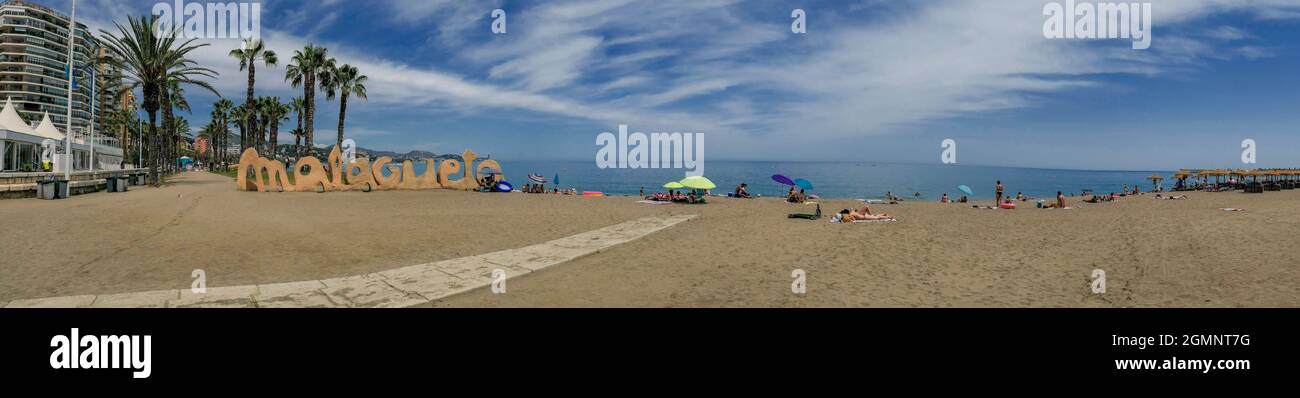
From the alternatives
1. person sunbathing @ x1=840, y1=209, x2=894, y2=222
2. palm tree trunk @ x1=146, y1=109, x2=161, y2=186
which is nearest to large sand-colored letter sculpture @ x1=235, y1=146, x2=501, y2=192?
palm tree trunk @ x1=146, y1=109, x2=161, y2=186

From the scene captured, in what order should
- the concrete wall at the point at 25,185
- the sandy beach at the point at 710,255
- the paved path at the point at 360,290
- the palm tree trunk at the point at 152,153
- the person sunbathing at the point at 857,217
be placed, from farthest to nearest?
the palm tree trunk at the point at 152,153 < the concrete wall at the point at 25,185 < the person sunbathing at the point at 857,217 < the sandy beach at the point at 710,255 < the paved path at the point at 360,290

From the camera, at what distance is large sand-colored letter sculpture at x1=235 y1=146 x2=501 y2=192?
1201 inches

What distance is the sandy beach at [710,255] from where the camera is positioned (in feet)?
30.4

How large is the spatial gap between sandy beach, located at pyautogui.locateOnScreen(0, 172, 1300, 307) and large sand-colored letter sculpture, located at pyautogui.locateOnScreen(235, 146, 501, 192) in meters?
8.89

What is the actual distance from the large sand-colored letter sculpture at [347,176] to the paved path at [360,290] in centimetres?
2436

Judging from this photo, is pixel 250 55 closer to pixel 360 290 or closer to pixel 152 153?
pixel 152 153

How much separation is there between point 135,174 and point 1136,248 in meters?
56.2

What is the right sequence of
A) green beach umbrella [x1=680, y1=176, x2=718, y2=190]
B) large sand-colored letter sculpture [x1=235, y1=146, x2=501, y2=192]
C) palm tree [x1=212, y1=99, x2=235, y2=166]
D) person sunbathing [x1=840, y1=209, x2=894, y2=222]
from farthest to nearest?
1. palm tree [x1=212, y1=99, x2=235, y2=166]
2. large sand-colored letter sculpture [x1=235, y1=146, x2=501, y2=192]
3. green beach umbrella [x1=680, y1=176, x2=718, y2=190]
4. person sunbathing [x1=840, y1=209, x2=894, y2=222]

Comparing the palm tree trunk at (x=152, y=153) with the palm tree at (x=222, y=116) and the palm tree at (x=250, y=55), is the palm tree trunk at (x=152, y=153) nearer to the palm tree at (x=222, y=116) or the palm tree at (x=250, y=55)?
the palm tree at (x=250, y=55)

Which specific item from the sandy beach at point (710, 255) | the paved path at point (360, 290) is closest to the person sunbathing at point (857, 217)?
the sandy beach at point (710, 255)

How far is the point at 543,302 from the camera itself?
28.5 ft

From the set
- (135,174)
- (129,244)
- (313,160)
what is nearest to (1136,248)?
(129,244)

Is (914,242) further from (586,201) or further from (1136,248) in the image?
(586,201)

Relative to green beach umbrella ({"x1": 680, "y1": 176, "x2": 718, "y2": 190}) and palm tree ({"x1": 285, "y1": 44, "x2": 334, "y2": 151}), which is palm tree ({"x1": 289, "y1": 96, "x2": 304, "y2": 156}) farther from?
green beach umbrella ({"x1": 680, "y1": 176, "x2": 718, "y2": 190})
